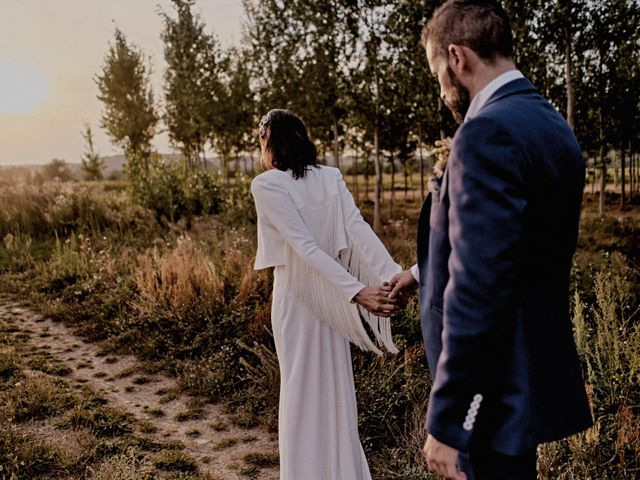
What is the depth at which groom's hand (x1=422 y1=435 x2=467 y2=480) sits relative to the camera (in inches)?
60.8

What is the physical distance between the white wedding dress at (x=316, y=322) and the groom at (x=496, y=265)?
140cm

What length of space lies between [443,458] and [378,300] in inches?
54.3

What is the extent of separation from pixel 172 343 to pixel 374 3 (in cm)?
1248

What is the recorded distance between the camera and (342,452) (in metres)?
3.15

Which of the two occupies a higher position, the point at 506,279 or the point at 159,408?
the point at 506,279

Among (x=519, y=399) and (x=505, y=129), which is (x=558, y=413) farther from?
(x=505, y=129)

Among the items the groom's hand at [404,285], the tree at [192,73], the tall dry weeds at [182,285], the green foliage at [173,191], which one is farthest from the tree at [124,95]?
the groom's hand at [404,285]

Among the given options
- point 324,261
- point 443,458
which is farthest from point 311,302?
point 443,458

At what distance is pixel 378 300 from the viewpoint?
2896 millimetres

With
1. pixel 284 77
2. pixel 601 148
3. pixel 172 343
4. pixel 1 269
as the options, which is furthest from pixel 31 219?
pixel 601 148

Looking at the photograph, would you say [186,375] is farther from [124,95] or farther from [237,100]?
[124,95]

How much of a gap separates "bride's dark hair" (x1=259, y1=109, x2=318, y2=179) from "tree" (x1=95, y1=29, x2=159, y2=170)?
26.4 meters

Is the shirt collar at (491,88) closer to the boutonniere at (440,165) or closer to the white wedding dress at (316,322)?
the boutonniere at (440,165)

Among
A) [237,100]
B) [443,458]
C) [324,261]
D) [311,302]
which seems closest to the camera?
[443,458]
